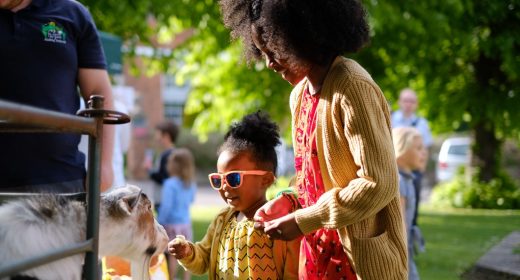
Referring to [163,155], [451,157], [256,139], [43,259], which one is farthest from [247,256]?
[451,157]

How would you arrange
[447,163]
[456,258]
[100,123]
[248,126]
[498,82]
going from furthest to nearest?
1. [447,163]
2. [498,82]
3. [456,258]
4. [248,126]
5. [100,123]

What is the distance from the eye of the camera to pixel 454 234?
13375mm

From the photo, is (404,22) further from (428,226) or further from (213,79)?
(213,79)

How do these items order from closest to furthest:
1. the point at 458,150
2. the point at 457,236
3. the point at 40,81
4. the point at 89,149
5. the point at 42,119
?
1. the point at 42,119
2. the point at 89,149
3. the point at 40,81
4. the point at 457,236
5. the point at 458,150

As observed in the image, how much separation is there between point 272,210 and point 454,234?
1063cm

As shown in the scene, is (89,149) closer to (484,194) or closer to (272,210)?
(272,210)

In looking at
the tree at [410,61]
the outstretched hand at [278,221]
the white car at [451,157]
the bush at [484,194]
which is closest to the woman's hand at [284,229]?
the outstretched hand at [278,221]

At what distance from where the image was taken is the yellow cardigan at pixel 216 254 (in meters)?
3.62

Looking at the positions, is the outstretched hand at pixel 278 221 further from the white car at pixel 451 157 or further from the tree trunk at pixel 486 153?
the white car at pixel 451 157

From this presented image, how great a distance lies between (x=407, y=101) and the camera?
11.2 m

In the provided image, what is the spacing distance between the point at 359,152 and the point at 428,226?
41.1ft

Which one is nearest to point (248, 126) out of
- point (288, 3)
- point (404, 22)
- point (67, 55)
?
point (67, 55)

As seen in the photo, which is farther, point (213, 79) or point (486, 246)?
point (213, 79)

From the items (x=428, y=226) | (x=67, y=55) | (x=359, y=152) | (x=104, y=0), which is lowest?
Result: (x=428, y=226)
